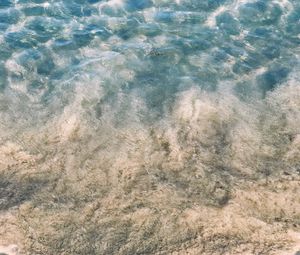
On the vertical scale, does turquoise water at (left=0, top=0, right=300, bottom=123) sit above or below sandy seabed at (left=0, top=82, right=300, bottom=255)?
above

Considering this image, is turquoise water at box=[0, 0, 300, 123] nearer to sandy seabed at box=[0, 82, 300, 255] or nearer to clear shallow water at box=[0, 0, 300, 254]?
clear shallow water at box=[0, 0, 300, 254]

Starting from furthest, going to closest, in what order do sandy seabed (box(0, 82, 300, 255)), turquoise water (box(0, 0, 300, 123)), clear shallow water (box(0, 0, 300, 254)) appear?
turquoise water (box(0, 0, 300, 123)), clear shallow water (box(0, 0, 300, 254)), sandy seabed (box(0, 82, 300, 255))

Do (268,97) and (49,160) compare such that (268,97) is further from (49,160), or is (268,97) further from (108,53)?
(49,160)

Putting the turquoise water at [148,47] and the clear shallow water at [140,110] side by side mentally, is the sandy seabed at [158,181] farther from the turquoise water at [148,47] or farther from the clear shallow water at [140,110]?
the turquoise water at [148,47]

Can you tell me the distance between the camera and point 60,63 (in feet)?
Result: 26.8

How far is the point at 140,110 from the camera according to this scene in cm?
700

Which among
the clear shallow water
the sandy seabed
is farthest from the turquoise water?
the sandy seabed

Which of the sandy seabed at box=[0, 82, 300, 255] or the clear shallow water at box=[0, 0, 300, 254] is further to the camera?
the clear shallow water at box=[0, 0, 300, 254]

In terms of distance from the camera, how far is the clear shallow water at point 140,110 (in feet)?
17.6

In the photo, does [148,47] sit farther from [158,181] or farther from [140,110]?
[158,181]

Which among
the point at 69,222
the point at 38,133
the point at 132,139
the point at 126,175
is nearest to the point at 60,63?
the point at 38,133

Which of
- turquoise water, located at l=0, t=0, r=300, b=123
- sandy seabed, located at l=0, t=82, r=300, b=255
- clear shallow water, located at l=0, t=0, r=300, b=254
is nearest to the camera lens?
sandy seabed, located at l=0, t=82, r=300, b=255

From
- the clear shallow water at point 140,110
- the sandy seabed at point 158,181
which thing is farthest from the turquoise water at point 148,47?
the sandy seabed at point 158,181

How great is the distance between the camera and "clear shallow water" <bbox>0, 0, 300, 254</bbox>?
17.6 ft
